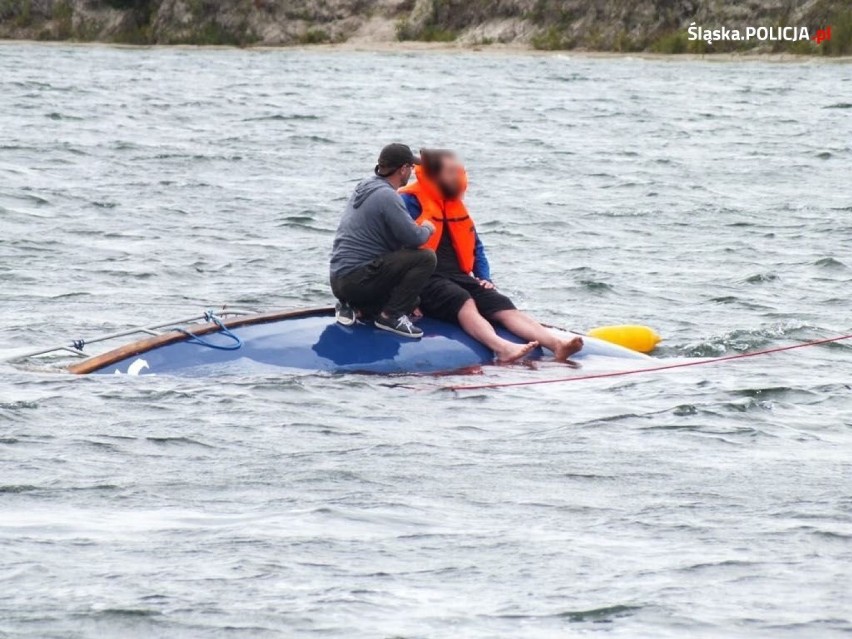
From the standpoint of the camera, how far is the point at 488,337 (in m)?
10.6

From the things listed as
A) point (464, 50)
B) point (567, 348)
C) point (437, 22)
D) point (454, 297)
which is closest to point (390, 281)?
point (454, 297)

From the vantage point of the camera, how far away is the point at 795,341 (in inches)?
475

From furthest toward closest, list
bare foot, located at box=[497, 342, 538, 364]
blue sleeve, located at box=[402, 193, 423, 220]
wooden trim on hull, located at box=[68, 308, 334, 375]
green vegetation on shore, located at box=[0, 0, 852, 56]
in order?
green vegetation on shore, located at box=[0, 0, 852, 56]
blue sleeve, located at box=[402, 193, 423, 220]
bare foot, located at box=[497, 342, 538, 364]
wooden trim on hull, located at box=[68, 308, 334, 375]

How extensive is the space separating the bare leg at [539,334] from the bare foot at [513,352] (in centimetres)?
18

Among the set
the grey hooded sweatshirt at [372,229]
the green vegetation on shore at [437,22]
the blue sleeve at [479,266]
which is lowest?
the blue sleeve at [479,266]

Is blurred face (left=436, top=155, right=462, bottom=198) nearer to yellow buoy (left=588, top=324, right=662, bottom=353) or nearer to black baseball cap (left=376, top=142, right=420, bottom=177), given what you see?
black baseball cap (left=376, top=142, right=420, bottom=177)

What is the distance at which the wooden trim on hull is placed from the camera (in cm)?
982

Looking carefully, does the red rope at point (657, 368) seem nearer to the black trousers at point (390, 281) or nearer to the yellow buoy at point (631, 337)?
the yellow buoy at point (631, 337)

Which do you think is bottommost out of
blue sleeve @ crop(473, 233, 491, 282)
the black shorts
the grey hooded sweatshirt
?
the black shorts

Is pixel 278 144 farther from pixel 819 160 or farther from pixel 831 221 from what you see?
pixel 831 221

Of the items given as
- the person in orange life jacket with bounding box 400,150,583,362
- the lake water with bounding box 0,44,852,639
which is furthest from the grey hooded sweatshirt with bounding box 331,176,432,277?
the lake water with bounding box 0,44,852,639

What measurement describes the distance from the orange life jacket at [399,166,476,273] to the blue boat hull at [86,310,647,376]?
0.61 m

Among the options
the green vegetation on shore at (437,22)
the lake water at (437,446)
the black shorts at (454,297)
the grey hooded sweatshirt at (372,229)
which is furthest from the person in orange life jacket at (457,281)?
the green vegetation on shore at (437,22)

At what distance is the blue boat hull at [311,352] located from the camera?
32.4 ft
